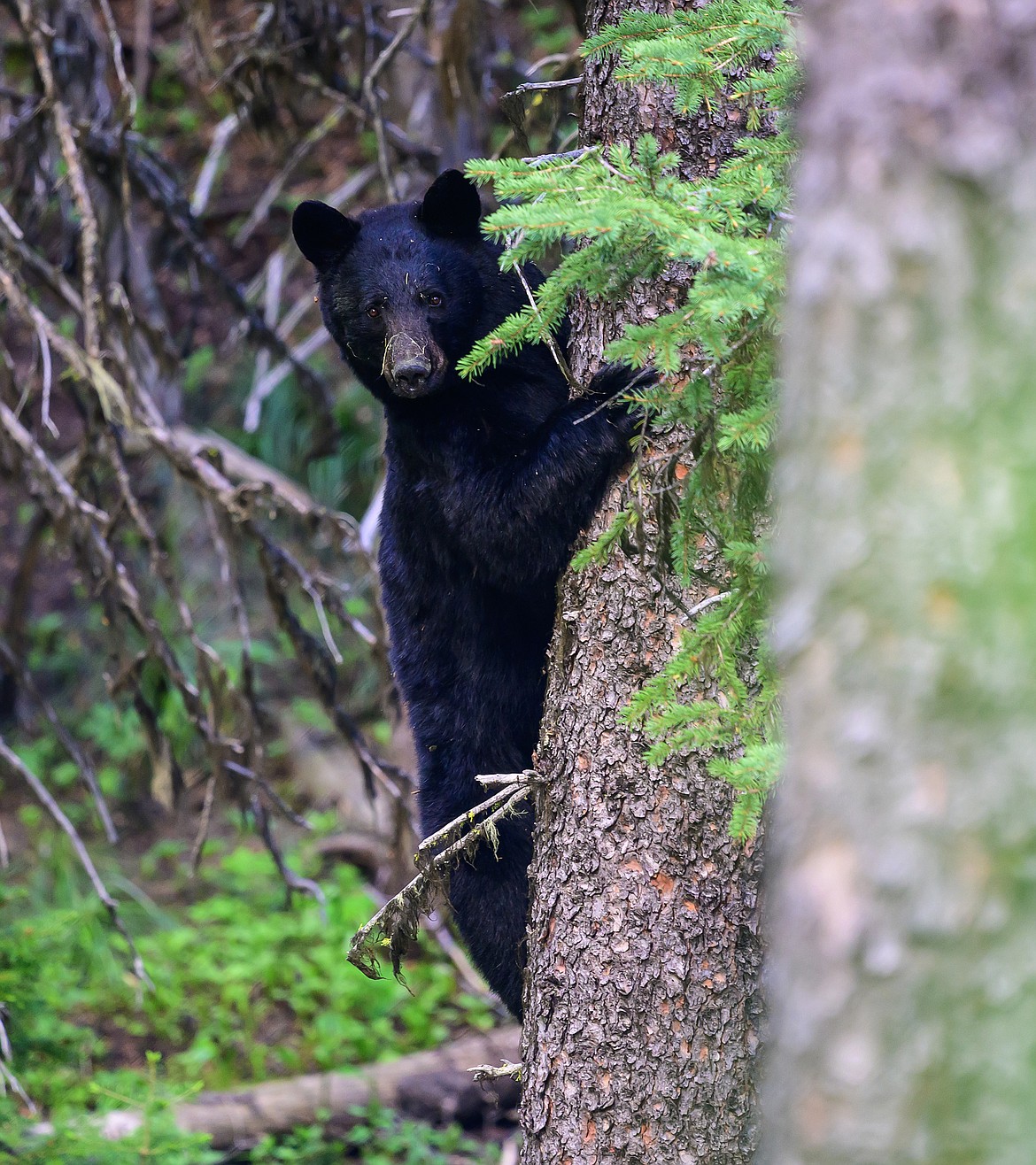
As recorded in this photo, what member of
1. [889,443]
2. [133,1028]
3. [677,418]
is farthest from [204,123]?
[889,443]

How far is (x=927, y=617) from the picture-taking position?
97cm

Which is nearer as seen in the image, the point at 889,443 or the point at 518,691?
the point at 889,443

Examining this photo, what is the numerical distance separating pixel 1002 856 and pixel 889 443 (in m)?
0.36

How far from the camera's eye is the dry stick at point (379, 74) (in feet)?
14.6

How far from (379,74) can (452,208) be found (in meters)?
1.87

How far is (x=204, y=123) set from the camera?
9953 mm

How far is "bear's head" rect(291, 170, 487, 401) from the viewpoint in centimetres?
319

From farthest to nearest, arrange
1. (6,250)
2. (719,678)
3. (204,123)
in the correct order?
(204,123), (6,250), (719,678)

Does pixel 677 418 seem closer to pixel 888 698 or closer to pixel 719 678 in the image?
pixel 719 678

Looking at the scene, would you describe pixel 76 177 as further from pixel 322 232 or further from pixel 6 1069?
pixel 6 1069

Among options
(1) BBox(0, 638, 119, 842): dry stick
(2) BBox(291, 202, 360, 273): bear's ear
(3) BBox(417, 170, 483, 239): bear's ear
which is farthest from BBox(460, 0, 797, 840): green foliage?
(1) BBox(0, 638, 119, 842): dry stick

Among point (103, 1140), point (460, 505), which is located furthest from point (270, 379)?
point (103, 1140)

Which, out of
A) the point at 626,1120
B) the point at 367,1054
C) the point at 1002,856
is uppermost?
the point at 1002,856

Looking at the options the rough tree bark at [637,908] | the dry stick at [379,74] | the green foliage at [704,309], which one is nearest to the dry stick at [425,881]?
the rough tree bark at [637,908]
